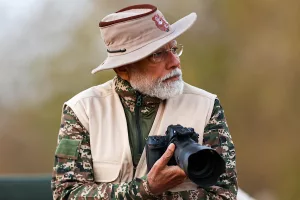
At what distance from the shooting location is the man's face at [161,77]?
163 centimetres

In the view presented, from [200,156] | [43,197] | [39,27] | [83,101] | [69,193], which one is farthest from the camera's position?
[39,27]

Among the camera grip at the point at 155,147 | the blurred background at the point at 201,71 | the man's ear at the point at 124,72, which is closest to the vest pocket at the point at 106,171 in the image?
the camera grip at the point at 155,147

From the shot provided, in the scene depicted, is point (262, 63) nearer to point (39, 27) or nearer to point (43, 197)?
point (39, 27)

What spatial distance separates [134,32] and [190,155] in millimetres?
545

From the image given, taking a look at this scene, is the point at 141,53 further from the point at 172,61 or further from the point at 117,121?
the point at 117,121

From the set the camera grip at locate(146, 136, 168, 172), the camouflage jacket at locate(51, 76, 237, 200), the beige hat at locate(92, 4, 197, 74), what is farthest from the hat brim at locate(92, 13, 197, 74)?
the camera grip at locate(146, 136, 168, 172)

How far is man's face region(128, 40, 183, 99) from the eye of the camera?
163cm

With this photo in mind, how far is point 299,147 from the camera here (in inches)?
139

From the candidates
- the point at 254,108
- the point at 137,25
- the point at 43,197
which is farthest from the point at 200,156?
the point at 254,108

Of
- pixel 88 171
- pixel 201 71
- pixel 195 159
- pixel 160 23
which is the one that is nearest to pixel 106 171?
pixel 88 171

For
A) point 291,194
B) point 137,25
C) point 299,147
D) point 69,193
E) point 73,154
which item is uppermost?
point 137,25

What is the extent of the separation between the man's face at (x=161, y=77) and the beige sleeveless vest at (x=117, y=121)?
3.0 inches

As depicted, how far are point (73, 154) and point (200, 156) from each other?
44 cm

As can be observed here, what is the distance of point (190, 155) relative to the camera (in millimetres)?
1269
